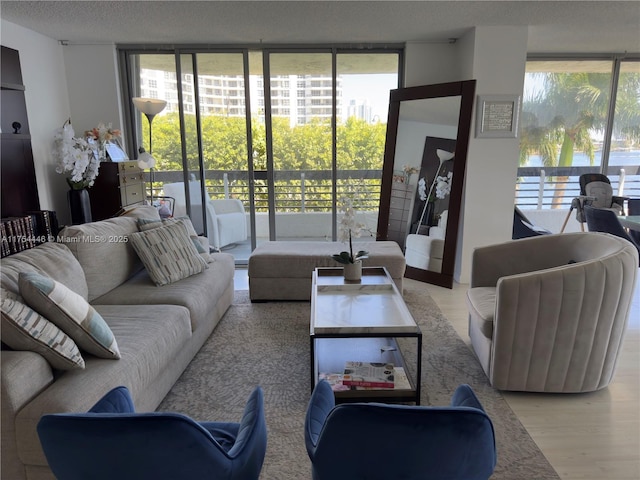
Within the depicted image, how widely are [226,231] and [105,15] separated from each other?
2433 mm

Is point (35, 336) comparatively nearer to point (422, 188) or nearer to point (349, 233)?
point (349, 233)

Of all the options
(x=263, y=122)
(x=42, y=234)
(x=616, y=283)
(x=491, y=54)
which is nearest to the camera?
(x=616, y=283)

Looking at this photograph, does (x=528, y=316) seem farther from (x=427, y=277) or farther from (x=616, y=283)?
(x=427, y=277)

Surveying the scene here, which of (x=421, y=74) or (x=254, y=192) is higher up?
(x=421, y=74)

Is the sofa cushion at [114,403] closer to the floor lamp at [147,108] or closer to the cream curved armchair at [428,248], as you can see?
the floor lamp at [147,108]

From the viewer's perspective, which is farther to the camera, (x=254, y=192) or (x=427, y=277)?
(x=254, y=192)

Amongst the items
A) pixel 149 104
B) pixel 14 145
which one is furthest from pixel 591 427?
pixel 14 145

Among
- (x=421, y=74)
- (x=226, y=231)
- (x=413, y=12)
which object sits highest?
(x=413, y=12)

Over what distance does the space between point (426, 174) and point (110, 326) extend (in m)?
3.34

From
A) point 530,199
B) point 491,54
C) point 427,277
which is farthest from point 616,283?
point 530,199

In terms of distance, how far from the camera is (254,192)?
505 centimetres

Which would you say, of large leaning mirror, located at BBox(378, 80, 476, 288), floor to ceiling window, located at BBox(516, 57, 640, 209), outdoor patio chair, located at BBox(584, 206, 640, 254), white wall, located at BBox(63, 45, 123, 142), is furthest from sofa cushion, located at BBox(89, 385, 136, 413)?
floor to ceiling window, located at BBox(516, 57, 640, 209)

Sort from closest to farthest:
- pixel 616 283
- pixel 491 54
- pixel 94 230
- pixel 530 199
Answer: pixel 616 283, pixel 94 230, pixel 491 54, pixel 530 199

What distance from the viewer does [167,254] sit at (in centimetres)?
309
